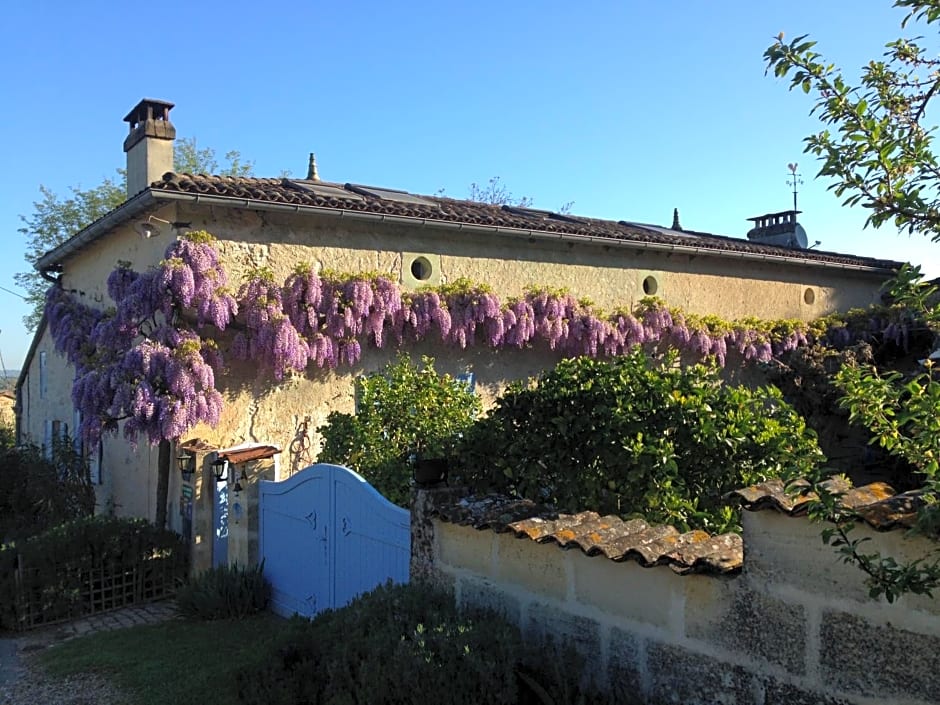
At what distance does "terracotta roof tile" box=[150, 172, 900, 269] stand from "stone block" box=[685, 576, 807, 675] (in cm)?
701

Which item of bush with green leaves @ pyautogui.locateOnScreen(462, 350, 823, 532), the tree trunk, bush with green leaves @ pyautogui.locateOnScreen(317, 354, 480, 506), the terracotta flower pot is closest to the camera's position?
bush with green leaves @ pyautogui.locateOnScreen(462, 350, 823, 532)

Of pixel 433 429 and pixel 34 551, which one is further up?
pixel 433 429

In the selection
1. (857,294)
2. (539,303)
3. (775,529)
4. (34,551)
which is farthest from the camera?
(857,294)

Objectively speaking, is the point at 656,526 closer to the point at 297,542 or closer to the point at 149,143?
the point at 297,542

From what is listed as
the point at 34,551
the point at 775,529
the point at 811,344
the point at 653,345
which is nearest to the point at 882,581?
the point at 775,529

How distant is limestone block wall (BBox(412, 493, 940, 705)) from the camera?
2.89 m

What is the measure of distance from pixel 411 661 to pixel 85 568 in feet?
18.2

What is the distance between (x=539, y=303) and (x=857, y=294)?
8.39 meters

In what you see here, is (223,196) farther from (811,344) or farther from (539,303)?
(811,344)

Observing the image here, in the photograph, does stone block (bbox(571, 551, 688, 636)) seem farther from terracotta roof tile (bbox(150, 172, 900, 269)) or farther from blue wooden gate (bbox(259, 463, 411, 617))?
terracotta roof tile (bbox(150, 172, 900, 269))

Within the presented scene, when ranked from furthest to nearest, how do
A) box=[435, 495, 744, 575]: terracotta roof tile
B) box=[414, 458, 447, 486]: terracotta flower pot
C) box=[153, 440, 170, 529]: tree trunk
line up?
box=[153, 440, 170, 529]: tree trunk
box=[414, 458, 447, 486]: terracotta flower pot
box=[435, 495, 744, 575]: terracotta roof tile

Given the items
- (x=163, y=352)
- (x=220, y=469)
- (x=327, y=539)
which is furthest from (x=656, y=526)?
(x=163, y=352)

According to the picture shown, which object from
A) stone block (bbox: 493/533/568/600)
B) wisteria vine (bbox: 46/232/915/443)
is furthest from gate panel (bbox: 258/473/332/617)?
stone block (bbox: 493/533/568/600)

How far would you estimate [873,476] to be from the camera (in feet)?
40.5
